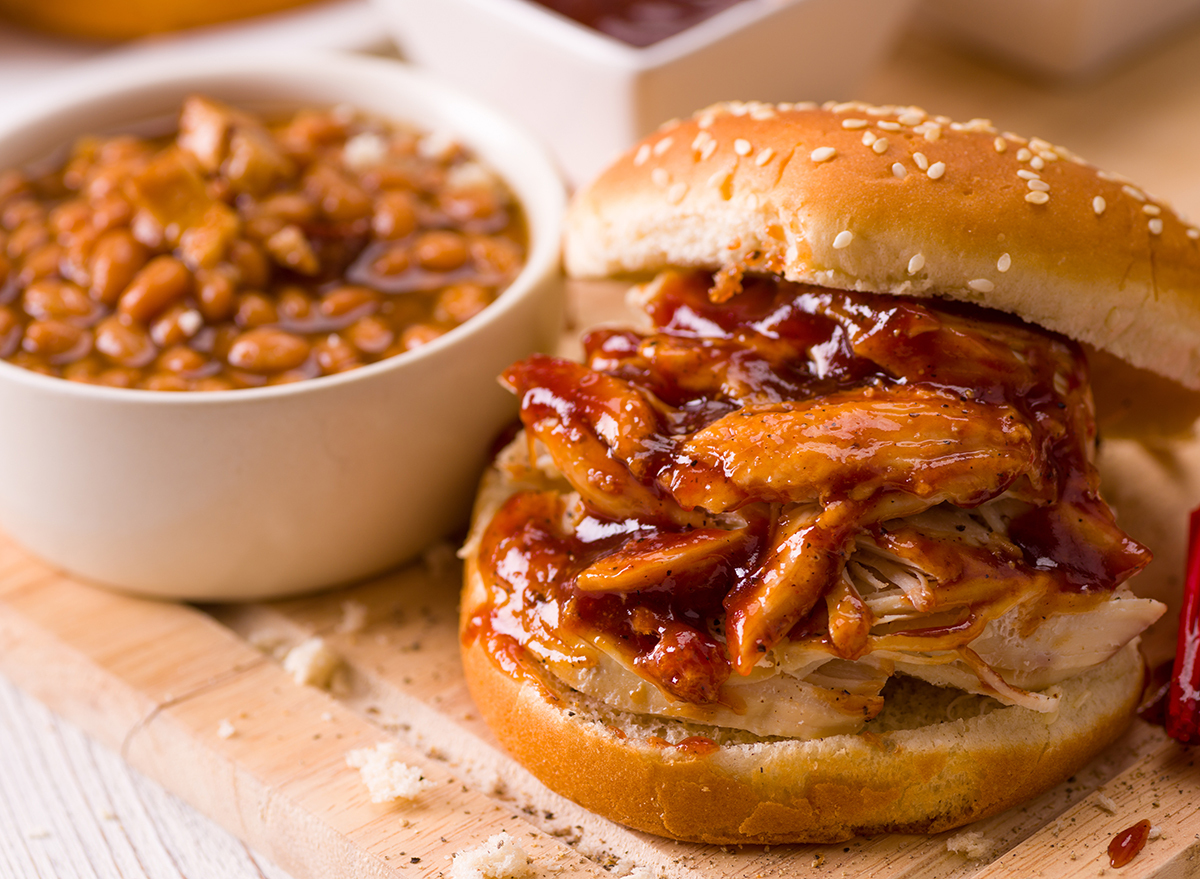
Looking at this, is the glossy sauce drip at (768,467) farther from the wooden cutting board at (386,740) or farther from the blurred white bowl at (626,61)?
the blurred white bowl at (626,61)

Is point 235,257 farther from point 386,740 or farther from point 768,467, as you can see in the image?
point 768,467

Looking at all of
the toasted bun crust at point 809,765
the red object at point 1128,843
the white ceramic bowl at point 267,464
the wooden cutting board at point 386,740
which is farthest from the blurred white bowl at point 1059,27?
the red object at point 1128,843

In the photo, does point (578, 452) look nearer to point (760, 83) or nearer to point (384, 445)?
point (384, 445)

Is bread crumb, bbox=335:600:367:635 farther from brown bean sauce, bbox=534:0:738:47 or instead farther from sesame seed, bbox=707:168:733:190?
brown bean sauce, bbox=534:0:738:47

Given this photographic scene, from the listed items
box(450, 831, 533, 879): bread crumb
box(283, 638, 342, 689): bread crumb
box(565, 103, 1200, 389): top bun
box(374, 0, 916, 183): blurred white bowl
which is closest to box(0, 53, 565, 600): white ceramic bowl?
box(283, 638, 342, 689): bread crumb

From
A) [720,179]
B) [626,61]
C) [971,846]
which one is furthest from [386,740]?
[626,61]
